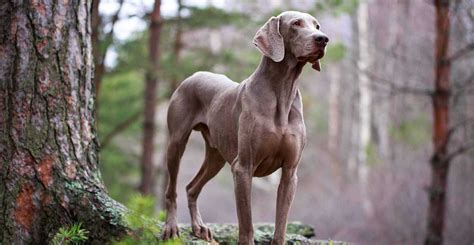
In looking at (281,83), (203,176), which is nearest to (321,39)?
(281,83)

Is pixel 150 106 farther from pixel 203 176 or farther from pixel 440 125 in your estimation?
pixel 203 176

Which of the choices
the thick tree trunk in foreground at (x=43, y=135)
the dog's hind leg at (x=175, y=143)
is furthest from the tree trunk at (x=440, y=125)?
the thick tree trunk in foreground at (x=43, y=135)

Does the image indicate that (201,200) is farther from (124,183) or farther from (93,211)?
(93,211)

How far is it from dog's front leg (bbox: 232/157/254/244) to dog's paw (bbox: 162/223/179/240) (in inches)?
25.3

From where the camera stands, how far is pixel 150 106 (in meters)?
13.0

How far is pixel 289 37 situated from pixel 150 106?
9008 mm

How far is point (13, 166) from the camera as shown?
4.59 metres

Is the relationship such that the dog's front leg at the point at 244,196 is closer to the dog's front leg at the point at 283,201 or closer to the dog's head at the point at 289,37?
the dog's front leg at the point at 283,201

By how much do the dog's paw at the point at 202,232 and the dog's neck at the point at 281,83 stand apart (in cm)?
134

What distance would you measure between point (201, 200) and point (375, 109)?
30.1 feet

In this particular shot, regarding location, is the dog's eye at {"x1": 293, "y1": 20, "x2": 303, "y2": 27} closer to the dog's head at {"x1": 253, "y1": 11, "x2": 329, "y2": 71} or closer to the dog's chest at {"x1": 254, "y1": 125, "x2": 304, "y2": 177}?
the dog's head at {"x1": 253, "y1": 11, "x2": 329, "y2": 71}

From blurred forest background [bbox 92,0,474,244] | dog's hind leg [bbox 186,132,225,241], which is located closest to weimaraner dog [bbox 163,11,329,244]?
dog's hind leg [bbox 186,132,225,241]

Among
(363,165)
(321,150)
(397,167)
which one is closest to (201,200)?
(321,150)

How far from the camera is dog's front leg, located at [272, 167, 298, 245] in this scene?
174 inches
